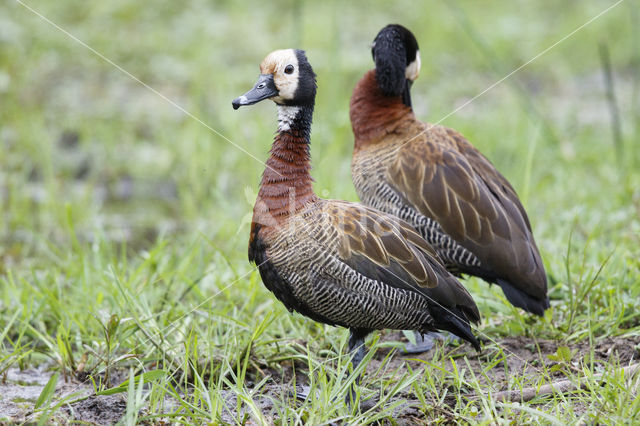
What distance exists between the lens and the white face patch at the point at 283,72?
3.30 meters

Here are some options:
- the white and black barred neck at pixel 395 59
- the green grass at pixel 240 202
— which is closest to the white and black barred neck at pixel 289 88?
the green grass at pixel 240 202

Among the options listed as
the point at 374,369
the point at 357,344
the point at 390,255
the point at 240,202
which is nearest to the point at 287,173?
the point at 390,255

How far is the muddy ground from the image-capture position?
3127 mm

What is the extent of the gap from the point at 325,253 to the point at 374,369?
750 millimetres

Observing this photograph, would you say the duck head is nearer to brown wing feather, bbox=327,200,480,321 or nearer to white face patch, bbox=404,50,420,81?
brown wing feather, bbox=327,200,480,321

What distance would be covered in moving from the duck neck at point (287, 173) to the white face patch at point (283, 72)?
0.31 ft

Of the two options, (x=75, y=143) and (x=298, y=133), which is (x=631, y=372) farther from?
(x=75, y=143)

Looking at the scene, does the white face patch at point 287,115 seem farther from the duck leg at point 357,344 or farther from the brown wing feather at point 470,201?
the brown wing feather at point 470,201

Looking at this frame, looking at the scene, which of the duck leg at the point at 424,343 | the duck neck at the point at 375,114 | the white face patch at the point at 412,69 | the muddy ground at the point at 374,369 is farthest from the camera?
the white face patch at the point at 412,69

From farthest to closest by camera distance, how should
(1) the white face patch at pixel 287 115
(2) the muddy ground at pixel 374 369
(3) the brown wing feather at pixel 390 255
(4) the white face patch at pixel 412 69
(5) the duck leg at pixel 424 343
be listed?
(4) the white face patch at pixel 412 69 < (5) the duck leg at pixel 424 343 < (1) the white face patch at pixel 287 115 < (3) the brown wing feather at pixel 390 255 < (2) the muddy ground at pixel 374 369

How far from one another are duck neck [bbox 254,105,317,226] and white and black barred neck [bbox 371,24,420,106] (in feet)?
4.27

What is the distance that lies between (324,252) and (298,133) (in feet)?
1.75

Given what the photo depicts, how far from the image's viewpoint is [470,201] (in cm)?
412

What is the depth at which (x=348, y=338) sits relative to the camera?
3719 millimetres
